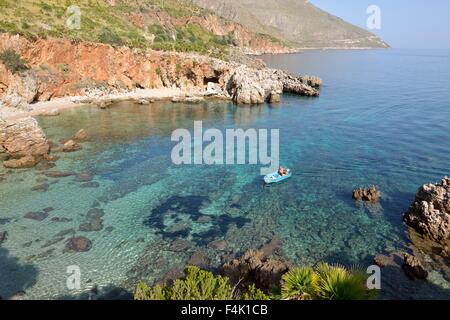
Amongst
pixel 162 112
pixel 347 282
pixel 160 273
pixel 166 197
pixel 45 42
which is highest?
pixel 45 42

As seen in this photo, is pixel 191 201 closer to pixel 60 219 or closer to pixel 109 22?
pixel 60 219

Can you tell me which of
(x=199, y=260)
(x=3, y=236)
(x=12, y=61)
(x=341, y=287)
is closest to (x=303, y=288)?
(x=341, y=287)

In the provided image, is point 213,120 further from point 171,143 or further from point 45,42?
point 45,42

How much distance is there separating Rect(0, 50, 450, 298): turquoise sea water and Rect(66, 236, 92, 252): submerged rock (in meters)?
0.45

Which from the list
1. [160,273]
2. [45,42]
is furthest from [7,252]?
[45,42]

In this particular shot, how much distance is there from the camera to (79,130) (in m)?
53.3

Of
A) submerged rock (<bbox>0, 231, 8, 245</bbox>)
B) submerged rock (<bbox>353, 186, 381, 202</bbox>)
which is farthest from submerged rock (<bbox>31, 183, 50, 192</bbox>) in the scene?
submerged rock (<bbox>353, 186, 381, 202</bbox>)

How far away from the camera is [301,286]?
12.5 meters

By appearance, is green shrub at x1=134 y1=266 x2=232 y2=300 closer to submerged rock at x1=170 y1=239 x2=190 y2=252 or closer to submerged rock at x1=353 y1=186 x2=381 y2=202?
submerged rock at x1=170 y1=239 x2=190 y2=252

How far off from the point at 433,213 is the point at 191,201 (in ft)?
67.4

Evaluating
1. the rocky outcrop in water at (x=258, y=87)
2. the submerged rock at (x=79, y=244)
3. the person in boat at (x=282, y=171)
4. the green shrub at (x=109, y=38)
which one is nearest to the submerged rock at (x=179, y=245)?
the submerged rock at (x=79, y=244)

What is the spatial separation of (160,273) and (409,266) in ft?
54.5

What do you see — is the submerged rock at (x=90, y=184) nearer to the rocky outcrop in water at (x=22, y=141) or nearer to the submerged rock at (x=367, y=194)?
the rocky outcrop in water at (x=22, y=141)
